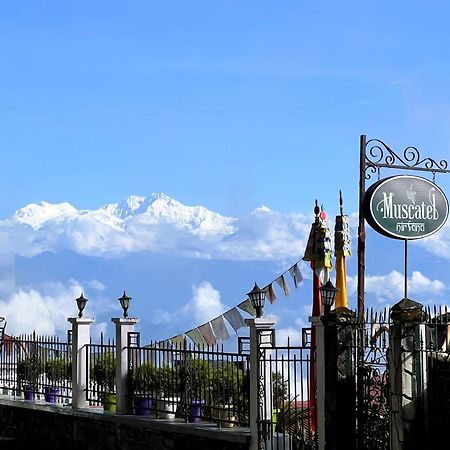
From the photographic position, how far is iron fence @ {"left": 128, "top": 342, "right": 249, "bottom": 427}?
13891 millimetres

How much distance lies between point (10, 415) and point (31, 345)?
140cm

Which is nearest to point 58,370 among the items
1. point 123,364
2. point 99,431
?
point 99,431

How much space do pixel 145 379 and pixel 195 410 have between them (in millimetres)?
1482

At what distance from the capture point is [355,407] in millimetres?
12242

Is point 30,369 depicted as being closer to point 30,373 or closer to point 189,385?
point 30,373

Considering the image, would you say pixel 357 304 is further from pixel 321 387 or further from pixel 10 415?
pixel 10 415

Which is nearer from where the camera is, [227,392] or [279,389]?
[279,389]

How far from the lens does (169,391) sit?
1526 cm

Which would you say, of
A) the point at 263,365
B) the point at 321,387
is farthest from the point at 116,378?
the point at 321,387

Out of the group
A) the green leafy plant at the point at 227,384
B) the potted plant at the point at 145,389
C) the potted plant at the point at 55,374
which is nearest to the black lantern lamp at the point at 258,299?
the green leafy plant at the point at 227,384

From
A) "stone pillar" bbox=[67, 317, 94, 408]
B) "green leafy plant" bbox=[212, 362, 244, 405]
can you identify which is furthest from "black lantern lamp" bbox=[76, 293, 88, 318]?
"green leafy plant" bbox=[212, 362, 244, 405]

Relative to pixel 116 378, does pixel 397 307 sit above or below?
above

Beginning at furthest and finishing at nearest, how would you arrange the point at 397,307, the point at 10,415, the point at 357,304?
the point at 10,415 → the point at 357,304 → the point at 397,307

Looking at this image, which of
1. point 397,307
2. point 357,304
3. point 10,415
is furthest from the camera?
point 10,415
